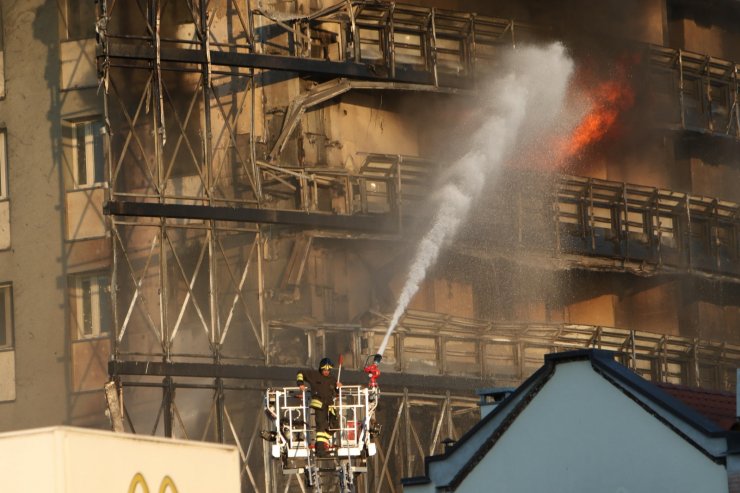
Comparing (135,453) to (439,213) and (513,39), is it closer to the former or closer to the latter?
(439,213)

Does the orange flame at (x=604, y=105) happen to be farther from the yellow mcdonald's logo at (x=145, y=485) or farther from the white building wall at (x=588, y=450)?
the yellow mcdonald's logo at (x=145, y=485)

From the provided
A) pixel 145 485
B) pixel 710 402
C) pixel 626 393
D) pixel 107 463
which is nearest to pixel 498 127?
pixel 710 402

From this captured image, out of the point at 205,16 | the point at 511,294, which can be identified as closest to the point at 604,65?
the point at 511,294

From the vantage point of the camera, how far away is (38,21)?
52.2m

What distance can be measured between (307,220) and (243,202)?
1.55m

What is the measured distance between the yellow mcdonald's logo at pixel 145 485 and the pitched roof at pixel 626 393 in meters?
9.62

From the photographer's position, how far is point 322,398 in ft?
105

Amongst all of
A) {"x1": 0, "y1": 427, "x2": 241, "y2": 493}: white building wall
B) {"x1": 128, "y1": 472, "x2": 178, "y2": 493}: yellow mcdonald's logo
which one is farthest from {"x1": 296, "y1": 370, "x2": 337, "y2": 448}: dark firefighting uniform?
{"x1": 128, "y1": 472, "x2": 178, "y2": 493}: yellow mcdonald's logo

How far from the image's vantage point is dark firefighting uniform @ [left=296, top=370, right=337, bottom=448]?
3175 centimetres

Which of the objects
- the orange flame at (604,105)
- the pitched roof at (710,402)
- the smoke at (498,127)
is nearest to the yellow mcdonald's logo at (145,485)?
the pitched roof at (710,402)

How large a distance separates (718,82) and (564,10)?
16.4ft

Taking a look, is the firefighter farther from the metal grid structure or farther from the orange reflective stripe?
the metal grid structure

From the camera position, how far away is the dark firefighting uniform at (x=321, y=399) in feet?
104

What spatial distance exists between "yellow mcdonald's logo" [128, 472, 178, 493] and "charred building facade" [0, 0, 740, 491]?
19.4 m
